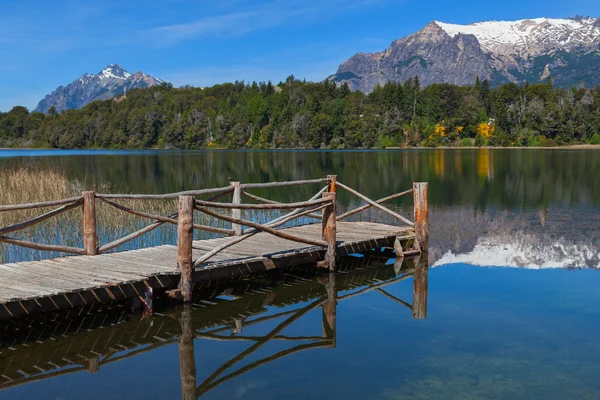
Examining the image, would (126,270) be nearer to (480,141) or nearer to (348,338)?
(348,338)

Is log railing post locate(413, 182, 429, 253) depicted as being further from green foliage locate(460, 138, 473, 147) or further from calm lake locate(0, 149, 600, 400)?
green foliage locate(460, 138, 473, 147)

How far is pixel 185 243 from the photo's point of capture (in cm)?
1108

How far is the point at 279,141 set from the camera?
163625mm

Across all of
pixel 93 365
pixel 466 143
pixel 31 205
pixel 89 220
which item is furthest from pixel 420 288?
pixel 466 143

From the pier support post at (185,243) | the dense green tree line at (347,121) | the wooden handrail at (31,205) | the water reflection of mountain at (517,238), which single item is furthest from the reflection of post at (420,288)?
the dense green tree line at (347,121)

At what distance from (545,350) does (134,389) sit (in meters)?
5.97

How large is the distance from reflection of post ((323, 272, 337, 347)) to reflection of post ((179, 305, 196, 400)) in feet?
7.16

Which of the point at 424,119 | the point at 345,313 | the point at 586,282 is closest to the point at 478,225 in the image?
the point at 586,282

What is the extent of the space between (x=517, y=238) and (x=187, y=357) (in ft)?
45.0

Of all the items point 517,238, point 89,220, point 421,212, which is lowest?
point 517,238

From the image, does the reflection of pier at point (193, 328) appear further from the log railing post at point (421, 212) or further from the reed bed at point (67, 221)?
the reed bed at point (67, 221)

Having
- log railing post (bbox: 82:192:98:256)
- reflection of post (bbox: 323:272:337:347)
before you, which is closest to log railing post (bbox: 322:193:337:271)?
reflection of post (bbox: 323:272:337:347)

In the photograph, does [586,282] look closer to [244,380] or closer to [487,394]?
[487,394]

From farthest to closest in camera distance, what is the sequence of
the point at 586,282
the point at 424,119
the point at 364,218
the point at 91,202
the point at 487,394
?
1. the point at 424,119
2. the point at 364,218
3. the point at 586,282
4. the point at 91,202
5. the point at 487,394
